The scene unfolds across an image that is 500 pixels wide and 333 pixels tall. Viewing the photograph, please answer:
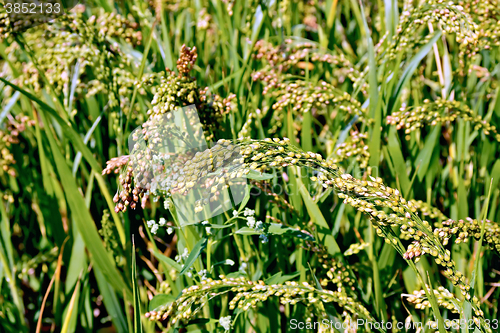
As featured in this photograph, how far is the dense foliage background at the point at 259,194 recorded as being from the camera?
3.30 feet

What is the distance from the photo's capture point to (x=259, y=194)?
1.34m

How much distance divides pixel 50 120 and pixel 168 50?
60cm

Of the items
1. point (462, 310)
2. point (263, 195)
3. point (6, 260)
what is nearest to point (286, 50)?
point (263, 195)

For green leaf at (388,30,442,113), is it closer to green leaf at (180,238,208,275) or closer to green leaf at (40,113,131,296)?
green leaf at (180,238,208,275)

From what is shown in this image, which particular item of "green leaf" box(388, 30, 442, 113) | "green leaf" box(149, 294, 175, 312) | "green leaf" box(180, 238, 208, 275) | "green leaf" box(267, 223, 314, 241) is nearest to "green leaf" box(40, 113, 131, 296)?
"green leaf" box(149, 294, 175, 312)

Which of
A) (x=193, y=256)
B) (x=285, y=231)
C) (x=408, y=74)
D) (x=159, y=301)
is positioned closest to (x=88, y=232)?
(x=159, y=301)

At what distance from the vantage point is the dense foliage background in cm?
100

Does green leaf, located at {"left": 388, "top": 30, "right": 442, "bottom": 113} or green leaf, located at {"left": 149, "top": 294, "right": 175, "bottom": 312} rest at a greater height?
green leaf, located at {"left": 388, "top": 30, "right": 442, "bottom": 113}

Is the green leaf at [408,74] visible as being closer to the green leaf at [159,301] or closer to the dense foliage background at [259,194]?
the dense foliage background at [259,194]

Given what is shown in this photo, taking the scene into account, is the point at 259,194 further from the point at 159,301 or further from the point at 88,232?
the point at 88,232

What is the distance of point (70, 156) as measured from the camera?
1507 millimetres

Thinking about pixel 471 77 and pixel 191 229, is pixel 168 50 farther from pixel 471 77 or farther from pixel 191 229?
pixel 471 77

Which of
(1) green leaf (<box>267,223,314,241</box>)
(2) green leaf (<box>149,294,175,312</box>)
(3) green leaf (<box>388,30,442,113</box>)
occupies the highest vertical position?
(3) green leaf (<box>388,30,442,113</box>)

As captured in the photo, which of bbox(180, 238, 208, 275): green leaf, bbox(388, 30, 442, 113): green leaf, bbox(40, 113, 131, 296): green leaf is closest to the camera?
bbox(180, 238, 208, 275): green leaf
